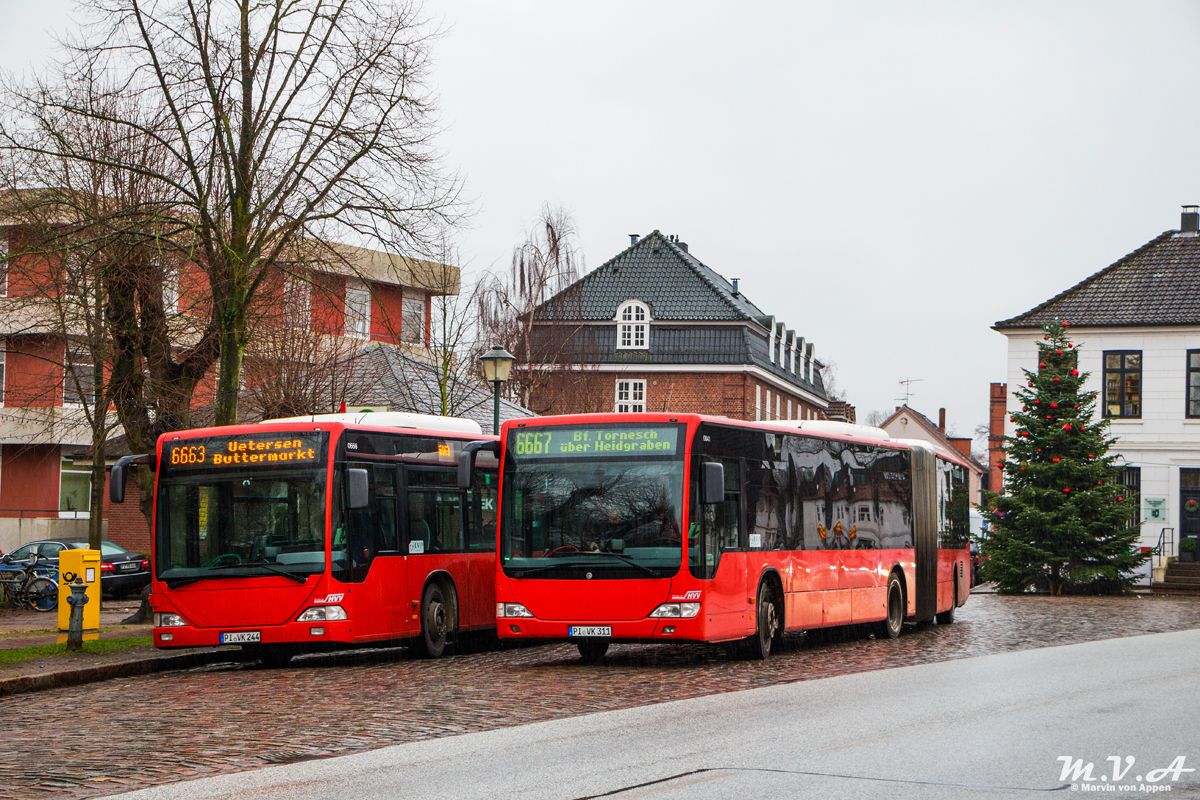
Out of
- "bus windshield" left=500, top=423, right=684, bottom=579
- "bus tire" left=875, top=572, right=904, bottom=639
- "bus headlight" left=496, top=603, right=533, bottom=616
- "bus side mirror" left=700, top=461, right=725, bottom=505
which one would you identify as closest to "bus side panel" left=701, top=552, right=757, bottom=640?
"bus windshield" left=500, top=423, right=684, bottom=579

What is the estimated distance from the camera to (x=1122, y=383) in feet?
147

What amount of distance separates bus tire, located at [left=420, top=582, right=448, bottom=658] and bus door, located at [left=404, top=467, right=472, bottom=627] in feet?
0.60

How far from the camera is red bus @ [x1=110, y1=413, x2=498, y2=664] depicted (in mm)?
16344

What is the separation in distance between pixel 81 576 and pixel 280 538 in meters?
4.96

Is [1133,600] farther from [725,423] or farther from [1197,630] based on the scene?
[725,423]

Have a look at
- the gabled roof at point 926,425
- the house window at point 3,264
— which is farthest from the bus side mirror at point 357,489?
the gabled roof at point 926,425

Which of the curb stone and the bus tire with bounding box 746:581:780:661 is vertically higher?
the bus tire with bounding box 746:581:780:661

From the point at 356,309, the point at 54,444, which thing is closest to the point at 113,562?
the point at 356,309

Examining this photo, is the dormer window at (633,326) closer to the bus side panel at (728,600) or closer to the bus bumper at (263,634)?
the bus side panel at (728,600)

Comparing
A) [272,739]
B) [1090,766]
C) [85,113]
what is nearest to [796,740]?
[1090,766]

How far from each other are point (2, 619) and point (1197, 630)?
69.7ft

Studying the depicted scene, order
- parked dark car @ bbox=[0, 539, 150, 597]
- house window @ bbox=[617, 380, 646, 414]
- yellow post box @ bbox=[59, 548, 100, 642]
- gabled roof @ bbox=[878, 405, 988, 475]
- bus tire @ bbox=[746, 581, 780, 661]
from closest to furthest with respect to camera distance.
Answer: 1. bus tire @ bbox=[746, 581, 780, 661]
2. yellow post box @ bbox=[59, 548, 100, 642]
3. parked dark car @ bbox=[0, 539, 150, 597]
4. house window @ bbox=[617, 380, 646, 414]
5. gabled roof @ bbox=[878, 405, 988, 475]

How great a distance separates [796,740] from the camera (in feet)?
32.0

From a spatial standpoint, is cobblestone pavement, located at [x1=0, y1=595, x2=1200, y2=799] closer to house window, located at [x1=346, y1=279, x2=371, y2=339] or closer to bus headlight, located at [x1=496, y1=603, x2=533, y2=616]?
bus headlight, located at [x1=496, y1=603, x2=533, y2=616]
